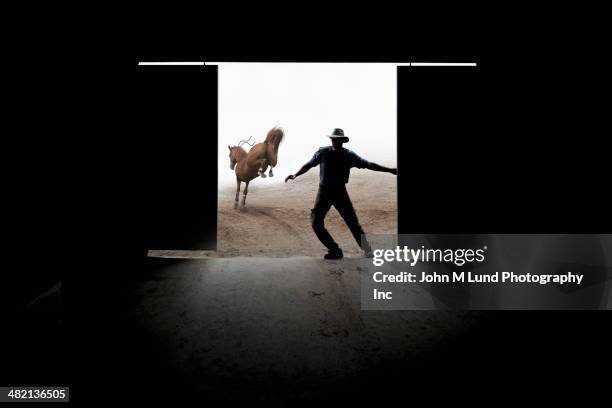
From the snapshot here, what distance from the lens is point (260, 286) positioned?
3.80 metres

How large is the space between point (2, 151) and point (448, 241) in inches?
211

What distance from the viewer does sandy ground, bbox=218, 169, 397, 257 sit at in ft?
23.6

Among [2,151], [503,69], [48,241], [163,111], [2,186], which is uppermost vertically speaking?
[503,69]

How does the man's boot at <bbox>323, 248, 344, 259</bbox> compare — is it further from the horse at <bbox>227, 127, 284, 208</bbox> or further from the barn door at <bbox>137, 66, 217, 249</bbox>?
the horse at <bbox>227, 127, 284, 208</bbox>

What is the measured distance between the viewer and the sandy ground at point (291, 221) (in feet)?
23.6

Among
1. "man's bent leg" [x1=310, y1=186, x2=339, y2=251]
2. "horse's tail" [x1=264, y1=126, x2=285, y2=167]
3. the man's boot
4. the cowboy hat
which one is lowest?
the man's boot

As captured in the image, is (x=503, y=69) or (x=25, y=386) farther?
(x=503, y=69)

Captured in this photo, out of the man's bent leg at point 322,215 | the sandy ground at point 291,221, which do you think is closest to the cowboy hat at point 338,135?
the man's bent leg at point 322,215

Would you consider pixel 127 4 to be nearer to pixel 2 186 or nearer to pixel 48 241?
pixel 2 186

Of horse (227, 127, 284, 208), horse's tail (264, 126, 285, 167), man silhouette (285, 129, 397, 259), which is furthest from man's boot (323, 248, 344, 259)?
horse's tail (264, 126, 285, 167)

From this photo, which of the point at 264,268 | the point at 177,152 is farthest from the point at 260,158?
the point at 264,268

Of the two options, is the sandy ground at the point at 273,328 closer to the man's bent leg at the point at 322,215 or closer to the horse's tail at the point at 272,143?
the man's bent leg at the point at 322,215

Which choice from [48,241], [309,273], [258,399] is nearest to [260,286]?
[309,273]

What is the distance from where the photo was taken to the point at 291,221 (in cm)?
944
